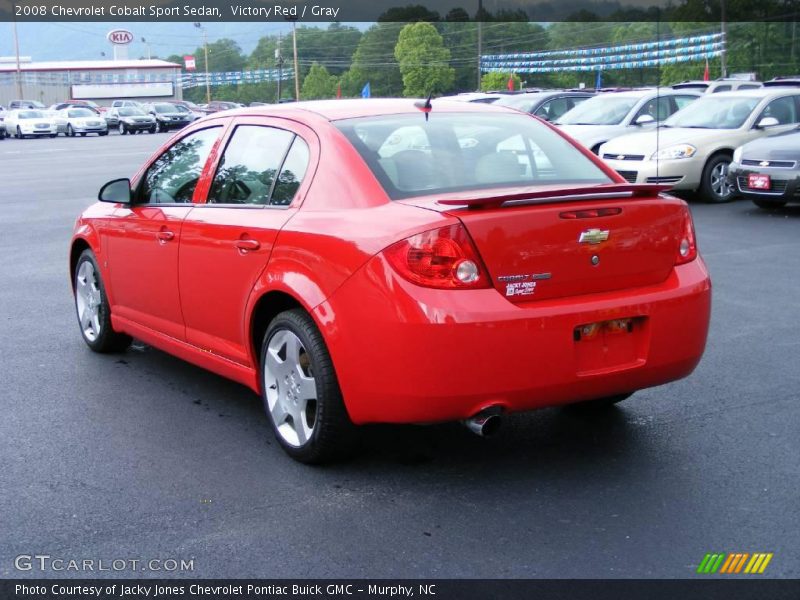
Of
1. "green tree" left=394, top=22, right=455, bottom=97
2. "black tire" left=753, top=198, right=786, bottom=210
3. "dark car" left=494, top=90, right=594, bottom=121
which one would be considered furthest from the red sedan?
"green tree" left=394, top=22, right=455, bottom=97

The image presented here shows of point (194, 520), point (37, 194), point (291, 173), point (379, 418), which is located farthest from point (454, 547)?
point (37, 194)

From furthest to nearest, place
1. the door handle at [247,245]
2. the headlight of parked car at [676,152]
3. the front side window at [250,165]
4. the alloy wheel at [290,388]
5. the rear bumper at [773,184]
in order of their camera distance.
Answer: the headlight of parked car at [676,152], the rear bumper at [773,184], the front side window at [250,165], the door handle at [247,245], the alloy wheel at [290,388]

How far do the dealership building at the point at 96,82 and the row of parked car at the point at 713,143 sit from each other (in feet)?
273

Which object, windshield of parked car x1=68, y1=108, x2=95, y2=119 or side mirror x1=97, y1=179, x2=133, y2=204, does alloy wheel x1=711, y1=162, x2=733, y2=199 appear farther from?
windshield of parked car x1=68, y1=108, x2=95, y2=119

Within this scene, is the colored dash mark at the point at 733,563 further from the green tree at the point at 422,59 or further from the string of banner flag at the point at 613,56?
the green tree at the point at 422,59

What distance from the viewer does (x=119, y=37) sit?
122 metres

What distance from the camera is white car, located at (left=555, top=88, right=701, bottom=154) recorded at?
1714cm

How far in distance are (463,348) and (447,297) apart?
8.2 inches

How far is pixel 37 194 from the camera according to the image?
18797 mm

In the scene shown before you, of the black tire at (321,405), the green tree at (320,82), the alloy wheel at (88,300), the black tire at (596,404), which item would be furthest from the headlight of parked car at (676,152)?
the green tree at (320,82)

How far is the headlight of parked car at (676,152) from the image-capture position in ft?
48.9

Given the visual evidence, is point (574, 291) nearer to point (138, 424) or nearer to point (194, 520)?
point (194, 520)

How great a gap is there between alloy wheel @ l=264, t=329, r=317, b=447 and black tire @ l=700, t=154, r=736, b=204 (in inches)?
459
